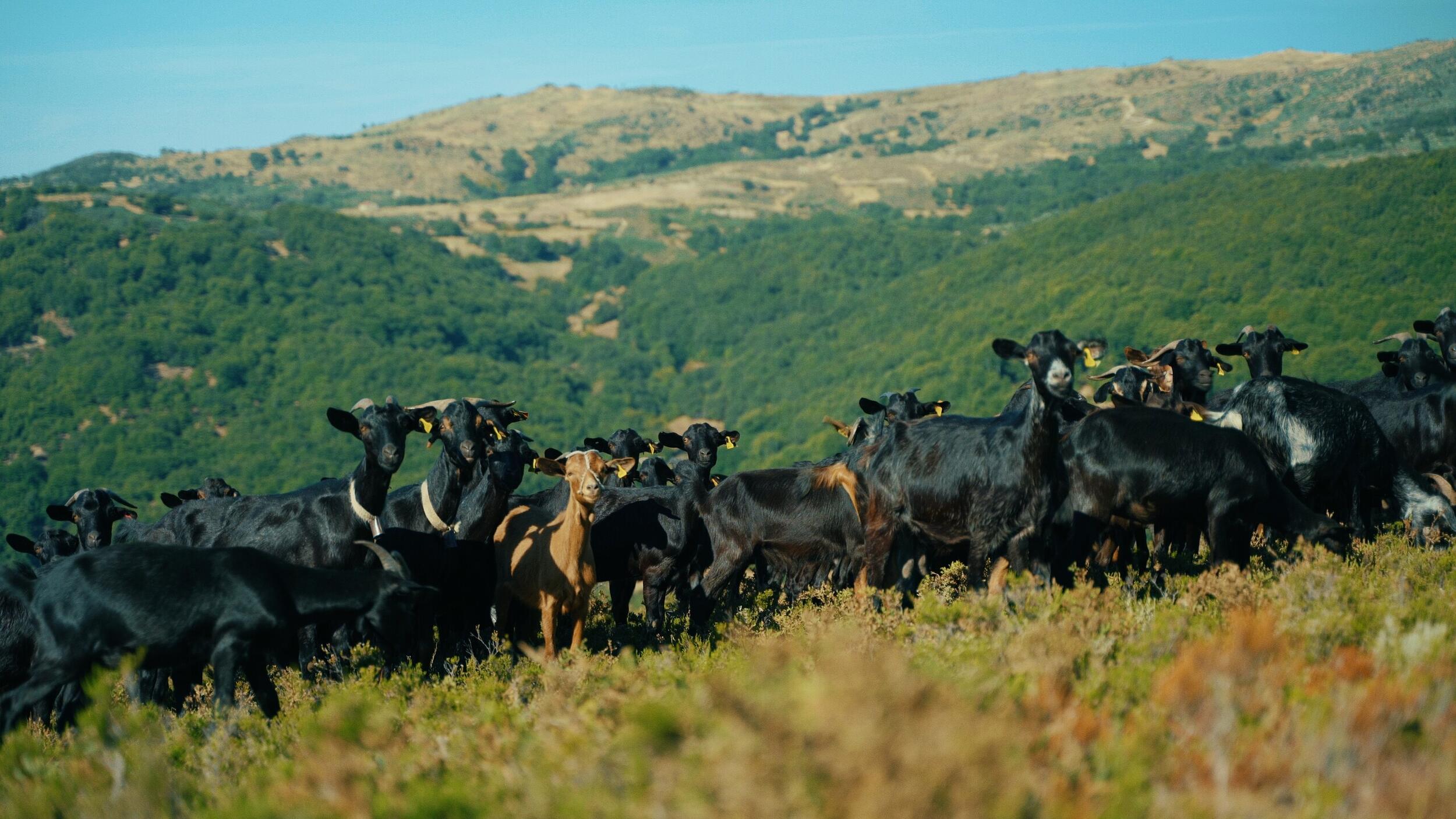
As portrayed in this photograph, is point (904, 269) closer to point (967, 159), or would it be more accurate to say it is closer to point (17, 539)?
point (967, 159)

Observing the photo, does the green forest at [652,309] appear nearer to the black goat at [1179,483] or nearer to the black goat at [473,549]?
the black goat at [1179,483]

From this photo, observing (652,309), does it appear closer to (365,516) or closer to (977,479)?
(365,516)

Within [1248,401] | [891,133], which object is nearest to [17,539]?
[1248,401]

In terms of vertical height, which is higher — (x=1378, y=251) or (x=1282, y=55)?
(x=1282, y=55)

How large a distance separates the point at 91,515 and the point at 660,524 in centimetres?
620

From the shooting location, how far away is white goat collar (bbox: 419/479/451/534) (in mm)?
10688

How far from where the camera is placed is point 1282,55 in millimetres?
169750

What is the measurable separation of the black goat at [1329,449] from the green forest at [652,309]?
37135mm

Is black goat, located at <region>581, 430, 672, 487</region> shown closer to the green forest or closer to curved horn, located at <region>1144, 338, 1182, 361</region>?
curved horn, located at <region>1144, 338, 1182, 361</region>

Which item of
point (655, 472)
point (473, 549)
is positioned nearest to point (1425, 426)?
point (655, 472)

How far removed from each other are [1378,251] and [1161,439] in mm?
65073

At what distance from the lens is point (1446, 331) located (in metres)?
14.9

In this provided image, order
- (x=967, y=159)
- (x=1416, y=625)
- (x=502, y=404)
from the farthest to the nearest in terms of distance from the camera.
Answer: (x=967, y=159), (x=502, y=404), (x=1416, y=625)

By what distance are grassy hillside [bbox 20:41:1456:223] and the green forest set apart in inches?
581
